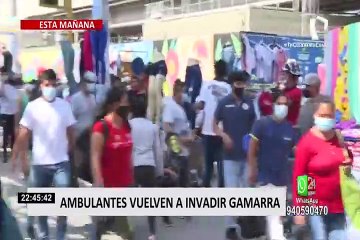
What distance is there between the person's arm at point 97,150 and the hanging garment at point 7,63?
607mm

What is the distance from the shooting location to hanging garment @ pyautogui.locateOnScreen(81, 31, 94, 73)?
3635mm

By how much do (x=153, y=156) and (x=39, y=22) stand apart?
3.50 ft

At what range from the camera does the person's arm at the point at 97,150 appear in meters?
3.66

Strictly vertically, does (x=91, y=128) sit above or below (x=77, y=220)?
above

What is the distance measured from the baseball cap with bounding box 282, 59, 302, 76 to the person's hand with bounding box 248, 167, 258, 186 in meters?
0.64

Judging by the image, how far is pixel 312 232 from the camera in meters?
3.75

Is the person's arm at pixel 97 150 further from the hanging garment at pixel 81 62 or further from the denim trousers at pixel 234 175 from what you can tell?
the denim trousers at pixel 234 175

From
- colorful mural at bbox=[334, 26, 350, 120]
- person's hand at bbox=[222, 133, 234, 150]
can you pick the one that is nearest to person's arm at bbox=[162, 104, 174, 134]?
person's hand at bbox=[222, 133, 234, 150]

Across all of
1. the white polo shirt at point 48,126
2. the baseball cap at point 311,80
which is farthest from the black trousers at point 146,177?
the baseball cap at point 311,80

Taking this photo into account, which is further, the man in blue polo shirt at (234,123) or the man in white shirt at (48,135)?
the man in blue polo shirt at (234,123)

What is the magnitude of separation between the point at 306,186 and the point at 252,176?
33 centimetres

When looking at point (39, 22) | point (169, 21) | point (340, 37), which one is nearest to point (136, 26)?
point (169, 21)

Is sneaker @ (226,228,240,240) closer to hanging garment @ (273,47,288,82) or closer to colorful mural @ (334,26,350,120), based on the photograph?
hanging garment @ (273,47,288,82)

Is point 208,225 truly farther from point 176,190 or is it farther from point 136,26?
point 136,26
